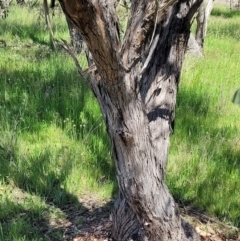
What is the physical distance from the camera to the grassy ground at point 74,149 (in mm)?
3049

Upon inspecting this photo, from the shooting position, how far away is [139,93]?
2.07 m

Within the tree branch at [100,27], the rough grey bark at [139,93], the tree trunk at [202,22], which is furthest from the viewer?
the tree trunk at [202,22]

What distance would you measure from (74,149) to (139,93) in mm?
1527

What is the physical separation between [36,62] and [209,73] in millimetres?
1918

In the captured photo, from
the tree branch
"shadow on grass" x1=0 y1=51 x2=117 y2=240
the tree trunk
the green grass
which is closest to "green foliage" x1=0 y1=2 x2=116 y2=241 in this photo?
"shadow on grass" x1=0 y1=51 x2=117 y2=240

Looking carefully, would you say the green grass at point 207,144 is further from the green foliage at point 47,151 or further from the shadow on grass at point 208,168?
the green foliage at point 47,151

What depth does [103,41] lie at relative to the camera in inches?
68.2

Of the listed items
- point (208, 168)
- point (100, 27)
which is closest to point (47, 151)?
point (208, 168)

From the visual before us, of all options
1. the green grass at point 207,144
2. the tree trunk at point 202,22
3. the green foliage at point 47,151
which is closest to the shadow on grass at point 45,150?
the green foliage at point 47,151

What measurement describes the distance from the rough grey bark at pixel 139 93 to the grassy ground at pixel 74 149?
0.55 m

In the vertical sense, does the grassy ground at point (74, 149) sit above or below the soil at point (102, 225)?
above

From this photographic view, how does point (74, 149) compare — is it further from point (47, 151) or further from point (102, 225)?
point (102, 225)

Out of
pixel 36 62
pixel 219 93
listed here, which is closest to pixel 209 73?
pixel 219 93

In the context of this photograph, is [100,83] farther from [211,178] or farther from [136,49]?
[211,178]
